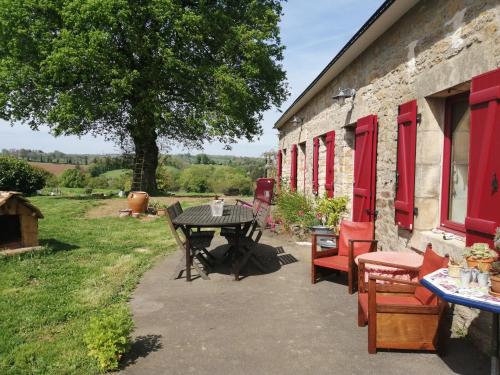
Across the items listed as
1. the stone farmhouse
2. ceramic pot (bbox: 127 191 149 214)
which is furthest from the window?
ceramic pot (bbox: 127 191 149 214)

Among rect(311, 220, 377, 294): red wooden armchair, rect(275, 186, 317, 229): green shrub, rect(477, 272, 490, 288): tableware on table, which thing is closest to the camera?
Answer: rect(477, 272, 490, 288): tableware on table

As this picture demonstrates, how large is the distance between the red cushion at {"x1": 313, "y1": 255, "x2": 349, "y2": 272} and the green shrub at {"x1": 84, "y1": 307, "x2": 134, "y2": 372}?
2659mm

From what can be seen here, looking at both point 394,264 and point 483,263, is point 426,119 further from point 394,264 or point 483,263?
point 483,263

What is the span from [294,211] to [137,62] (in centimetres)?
979

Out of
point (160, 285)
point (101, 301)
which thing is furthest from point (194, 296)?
point (101, 301)

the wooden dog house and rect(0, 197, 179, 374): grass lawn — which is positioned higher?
the wooden dog house

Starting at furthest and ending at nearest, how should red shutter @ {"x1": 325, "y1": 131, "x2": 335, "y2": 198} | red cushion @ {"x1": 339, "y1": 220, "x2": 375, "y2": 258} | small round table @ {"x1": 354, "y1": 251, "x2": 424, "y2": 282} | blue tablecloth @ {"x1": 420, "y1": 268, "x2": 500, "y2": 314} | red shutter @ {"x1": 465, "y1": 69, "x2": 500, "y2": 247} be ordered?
red shutter @ {"x1": 325, "y1": 131, "x2": 335, "y2": 198}, red cushion @ {"x1": 339, "y1": 220, "x2": 375, "y2": 258}, small round table @ {"x1": 354, "y1": 251, "x2": 424, "y2": 282}, red shutter @ {"x1": 465, "y1": 69, "x2": 500, "y2": 247}, blue tablecloth @ {"x1": 420, "y1": 268, "x2": 500, "y2": 314}

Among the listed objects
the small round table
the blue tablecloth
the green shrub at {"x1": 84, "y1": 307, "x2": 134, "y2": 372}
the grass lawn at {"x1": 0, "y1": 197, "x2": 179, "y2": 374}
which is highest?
the blue tablecloth

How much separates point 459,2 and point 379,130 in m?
2.20

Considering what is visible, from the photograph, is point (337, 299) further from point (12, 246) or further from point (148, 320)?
point (12, 246)

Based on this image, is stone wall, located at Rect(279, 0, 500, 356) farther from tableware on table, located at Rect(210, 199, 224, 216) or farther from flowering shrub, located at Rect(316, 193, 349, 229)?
tableware on table, located at Rect(210, 199, 224, 216)

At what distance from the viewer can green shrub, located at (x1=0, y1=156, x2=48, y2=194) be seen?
1650 centimetres

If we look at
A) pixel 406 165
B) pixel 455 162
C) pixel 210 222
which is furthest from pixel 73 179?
pixel 455 162

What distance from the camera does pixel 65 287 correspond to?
4844mm
